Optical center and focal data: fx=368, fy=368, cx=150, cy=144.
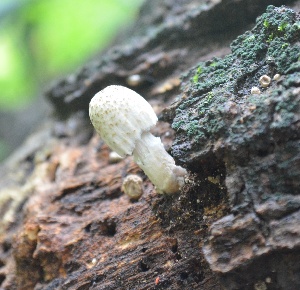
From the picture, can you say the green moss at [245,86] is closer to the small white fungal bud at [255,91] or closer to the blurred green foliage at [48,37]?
the small white fungal bud at [255,91]

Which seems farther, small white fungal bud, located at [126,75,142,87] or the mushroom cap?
small white fungal bud, located at [126,75,142,87]

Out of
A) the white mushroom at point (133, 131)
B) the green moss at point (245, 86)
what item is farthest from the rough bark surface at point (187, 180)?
the white mushroom at point (133, 131)

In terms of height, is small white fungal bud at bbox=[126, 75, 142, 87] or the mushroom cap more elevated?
small white fungal bud at bbox=[126, 75, 142, 87]

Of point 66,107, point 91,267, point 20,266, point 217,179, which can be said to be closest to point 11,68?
point 66,107

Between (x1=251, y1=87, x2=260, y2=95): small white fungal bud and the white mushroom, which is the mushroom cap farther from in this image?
(x1=251, y1=87, x2=260, y2=95): small white fungal bud

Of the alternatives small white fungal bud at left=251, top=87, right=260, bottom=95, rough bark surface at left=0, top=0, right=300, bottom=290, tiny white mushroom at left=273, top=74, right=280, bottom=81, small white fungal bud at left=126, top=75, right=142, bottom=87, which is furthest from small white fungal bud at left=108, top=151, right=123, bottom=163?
tiny white mushroom at left=273, top=74, right=280, bottom=81

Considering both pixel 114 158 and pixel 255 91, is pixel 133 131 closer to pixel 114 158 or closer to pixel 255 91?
pixel 255 91

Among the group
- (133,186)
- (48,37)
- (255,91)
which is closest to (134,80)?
(133,186)

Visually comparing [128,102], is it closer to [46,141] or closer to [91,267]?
[91,267]
